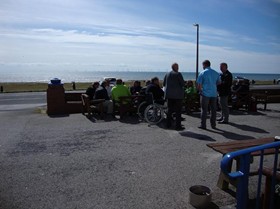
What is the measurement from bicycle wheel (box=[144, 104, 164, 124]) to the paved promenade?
0.43m

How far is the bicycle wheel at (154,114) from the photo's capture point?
386 inches

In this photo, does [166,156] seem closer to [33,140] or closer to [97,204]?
[97,204]

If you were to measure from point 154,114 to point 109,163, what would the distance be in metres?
4.08

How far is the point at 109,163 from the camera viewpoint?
594cm

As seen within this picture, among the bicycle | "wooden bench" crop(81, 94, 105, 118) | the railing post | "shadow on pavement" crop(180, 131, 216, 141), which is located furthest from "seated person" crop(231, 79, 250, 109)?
the railing post

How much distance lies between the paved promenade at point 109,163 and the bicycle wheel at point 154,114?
1.40 ft

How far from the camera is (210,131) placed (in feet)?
28.5

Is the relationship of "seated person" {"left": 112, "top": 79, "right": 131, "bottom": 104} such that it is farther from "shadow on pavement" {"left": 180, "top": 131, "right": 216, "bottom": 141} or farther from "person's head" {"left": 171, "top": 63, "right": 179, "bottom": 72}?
"shadow on pavement" {"left": 180, "top": 131, "right": 216, "bottom": 141}

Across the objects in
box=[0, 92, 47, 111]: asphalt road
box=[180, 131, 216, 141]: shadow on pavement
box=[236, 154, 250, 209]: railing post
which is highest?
box=[236, 154, 250, 209]: railing post

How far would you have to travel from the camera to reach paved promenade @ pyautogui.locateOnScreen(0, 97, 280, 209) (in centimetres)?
438

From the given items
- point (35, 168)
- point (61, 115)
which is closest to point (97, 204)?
point (35, 168)

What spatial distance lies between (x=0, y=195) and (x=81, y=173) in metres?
1.36

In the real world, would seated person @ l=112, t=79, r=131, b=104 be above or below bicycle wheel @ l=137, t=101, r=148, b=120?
above

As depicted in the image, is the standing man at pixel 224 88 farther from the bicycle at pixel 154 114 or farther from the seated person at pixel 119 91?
the seated person at pixel 119 91
